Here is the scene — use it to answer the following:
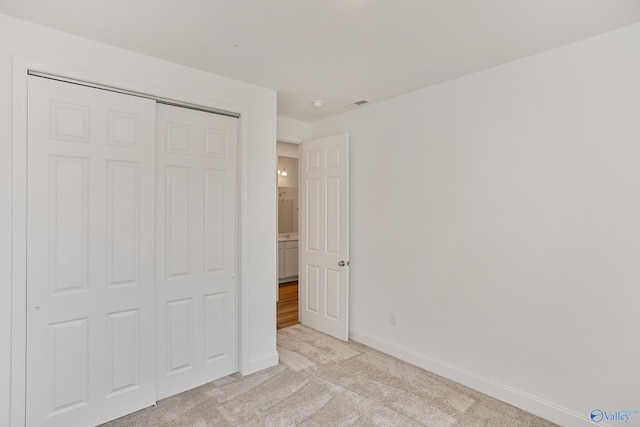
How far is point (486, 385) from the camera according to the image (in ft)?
8.57

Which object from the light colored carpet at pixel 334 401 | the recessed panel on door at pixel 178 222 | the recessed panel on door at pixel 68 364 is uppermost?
the recessed panel on door at pixel 178 222

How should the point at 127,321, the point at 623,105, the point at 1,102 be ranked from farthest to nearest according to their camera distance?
the point at 127,321
the point at 623,105
the point at 1,102

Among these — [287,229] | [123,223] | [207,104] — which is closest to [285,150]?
[287,229]

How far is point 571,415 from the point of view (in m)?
2.19

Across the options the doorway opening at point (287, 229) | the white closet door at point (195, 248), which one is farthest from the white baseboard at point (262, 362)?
the doorway opening at point (287, 229)

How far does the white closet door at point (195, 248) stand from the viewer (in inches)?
100

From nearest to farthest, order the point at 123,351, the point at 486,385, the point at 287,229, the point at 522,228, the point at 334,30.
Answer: the point at 334,30 → the point at 123,351 → the point at 522,228 → the point at 486,385 → the point at 287,229

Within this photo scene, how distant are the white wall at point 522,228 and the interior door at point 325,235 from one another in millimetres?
387

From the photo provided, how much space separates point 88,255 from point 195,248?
724mm

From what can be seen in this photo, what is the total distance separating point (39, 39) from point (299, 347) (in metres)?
3.25

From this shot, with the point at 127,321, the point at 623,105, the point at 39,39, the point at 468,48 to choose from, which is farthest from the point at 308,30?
the point at 127,321

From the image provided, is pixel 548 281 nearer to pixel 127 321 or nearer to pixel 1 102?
pixel 127 321

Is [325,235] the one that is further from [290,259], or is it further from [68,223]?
[290,259]

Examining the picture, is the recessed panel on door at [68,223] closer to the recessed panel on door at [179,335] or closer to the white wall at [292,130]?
the recessed panel on door at [179,335]
